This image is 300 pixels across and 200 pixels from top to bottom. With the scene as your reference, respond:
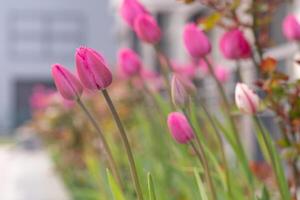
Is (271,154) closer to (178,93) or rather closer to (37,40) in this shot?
(178,93)

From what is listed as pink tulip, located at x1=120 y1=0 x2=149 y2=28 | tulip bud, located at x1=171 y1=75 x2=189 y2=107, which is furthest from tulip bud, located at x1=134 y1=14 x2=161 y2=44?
tulip bud, located at x1=171 y1=75 x2=189 y2=107

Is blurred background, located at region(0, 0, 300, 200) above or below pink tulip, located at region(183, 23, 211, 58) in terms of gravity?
above

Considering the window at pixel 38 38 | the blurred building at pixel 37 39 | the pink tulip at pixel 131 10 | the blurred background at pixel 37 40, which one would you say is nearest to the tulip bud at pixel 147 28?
the pink tulip at pixel 131 10

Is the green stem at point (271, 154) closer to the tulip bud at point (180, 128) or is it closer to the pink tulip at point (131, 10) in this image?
the tulip bud at point (180, 128)

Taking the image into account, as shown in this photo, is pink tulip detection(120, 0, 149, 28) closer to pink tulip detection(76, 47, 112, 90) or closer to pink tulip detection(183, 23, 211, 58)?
pink tulip detection(183, 23, 211, 58)

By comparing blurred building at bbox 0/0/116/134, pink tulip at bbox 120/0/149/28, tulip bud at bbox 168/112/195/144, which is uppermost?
blurred building at bbox 0/0/116/134

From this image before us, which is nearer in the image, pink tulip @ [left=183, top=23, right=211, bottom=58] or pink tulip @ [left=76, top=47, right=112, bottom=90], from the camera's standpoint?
pink tulip @ [left=76, top=47, right=112, bottom=90]

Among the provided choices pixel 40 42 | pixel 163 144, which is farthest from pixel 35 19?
Result: pixel 163 144
